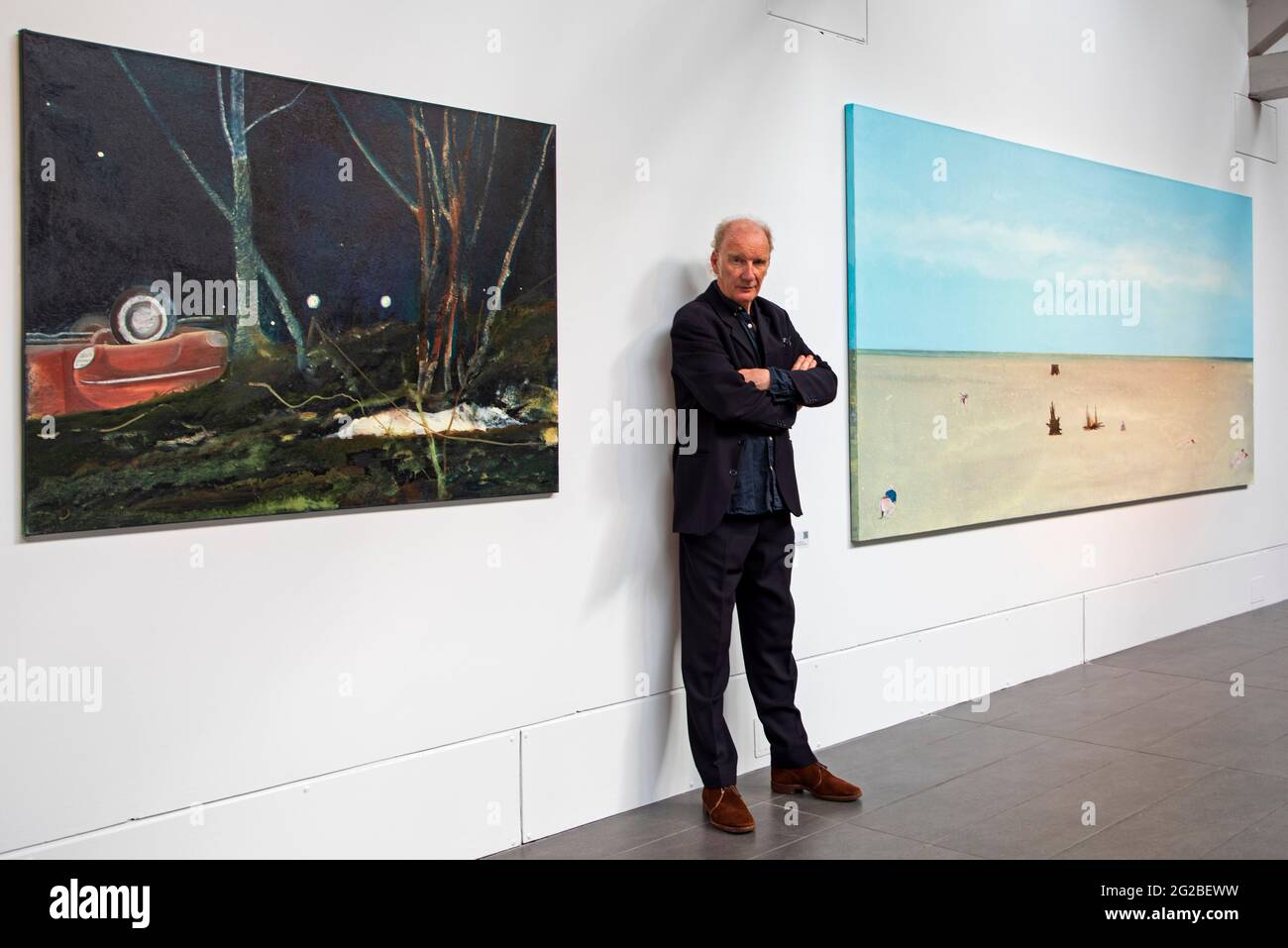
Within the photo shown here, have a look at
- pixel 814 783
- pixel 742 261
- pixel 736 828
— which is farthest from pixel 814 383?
pixel 736 828

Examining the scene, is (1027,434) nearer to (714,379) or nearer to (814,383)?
(814,383)

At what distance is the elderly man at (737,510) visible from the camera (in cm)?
370

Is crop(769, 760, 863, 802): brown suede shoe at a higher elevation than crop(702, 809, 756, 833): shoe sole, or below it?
higher

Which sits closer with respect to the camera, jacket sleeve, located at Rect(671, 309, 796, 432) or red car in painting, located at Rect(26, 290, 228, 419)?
red car in painting, located at Rect(26, 290, 228, 419)

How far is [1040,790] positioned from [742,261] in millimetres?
2017

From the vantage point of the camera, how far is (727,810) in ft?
11.8

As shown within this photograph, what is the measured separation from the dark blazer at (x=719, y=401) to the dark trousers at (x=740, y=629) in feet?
0.36

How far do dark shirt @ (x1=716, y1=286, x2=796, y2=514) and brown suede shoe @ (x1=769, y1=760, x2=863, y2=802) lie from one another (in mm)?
884

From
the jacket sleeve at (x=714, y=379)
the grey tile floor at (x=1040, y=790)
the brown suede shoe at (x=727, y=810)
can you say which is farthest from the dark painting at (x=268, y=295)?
the grey tile floor at (x=1040, y=790)

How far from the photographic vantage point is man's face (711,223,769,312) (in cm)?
378

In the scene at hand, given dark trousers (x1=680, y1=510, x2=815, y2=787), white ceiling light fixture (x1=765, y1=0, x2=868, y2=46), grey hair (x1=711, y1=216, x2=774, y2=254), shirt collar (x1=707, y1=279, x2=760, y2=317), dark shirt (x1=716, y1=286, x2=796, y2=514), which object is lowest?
dark trousers (x1=680, y1=510, x2=815, y2=787)

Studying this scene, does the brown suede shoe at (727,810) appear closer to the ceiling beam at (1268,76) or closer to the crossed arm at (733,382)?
the crossed arm at (733,382)

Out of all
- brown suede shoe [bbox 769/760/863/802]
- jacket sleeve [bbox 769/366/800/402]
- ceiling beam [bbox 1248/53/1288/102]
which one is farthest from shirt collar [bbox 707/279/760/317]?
ceiling beam [bbox 1248/53/1288/102]

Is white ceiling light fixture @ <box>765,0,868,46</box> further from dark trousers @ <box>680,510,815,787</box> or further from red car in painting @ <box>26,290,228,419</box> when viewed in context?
red car in painting @ <box>26,290,228,419</box>
